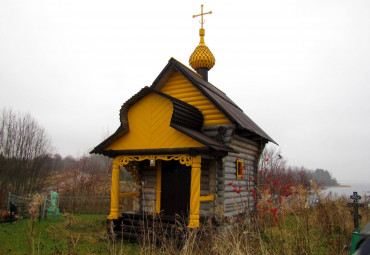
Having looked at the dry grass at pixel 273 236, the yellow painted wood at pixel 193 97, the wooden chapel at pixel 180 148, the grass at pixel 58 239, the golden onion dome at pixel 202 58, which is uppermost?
the golden onion dome at pixel 202 58

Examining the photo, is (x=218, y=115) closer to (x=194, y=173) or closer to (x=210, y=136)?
(x=210, y=136)

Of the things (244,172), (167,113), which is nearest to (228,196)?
(244,172)

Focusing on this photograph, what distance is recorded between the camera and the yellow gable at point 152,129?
8391 mm

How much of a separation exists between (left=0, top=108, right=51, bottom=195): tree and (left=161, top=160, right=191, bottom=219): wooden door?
9.97 metres

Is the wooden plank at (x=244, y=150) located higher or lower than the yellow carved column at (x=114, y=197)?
higher

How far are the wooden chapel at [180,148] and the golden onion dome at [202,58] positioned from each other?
272 cm

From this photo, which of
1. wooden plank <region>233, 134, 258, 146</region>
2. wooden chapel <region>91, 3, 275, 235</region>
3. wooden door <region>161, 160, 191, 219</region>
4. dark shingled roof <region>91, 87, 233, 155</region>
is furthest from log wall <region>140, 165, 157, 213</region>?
wooden plank <region>233, 134, 258, 146</region>

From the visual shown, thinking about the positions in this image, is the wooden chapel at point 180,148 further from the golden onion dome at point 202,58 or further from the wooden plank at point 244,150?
the golden onion dome at point 202,58

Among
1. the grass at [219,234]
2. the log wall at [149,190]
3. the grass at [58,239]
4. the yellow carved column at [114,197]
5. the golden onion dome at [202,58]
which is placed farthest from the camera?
the golden onion dome at [202,58]

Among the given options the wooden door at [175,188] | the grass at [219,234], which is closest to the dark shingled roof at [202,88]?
the wooden door at [175,188]

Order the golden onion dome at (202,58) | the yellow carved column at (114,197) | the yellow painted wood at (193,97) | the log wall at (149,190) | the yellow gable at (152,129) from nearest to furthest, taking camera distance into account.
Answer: the yellow gable at (152,129) → the yellow carved column at (114,197) → the yellow painted wood at (193,97) → the log wall at (149,190) → the golden onion dome at (202,58)

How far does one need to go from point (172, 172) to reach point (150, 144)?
1.71 metres

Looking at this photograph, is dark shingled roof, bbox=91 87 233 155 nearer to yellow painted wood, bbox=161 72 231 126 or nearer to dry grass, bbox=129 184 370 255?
yellow painted wood, bbox=161 72 231 126

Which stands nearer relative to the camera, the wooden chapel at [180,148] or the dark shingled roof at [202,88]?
the wooden chapel at [180,148]
